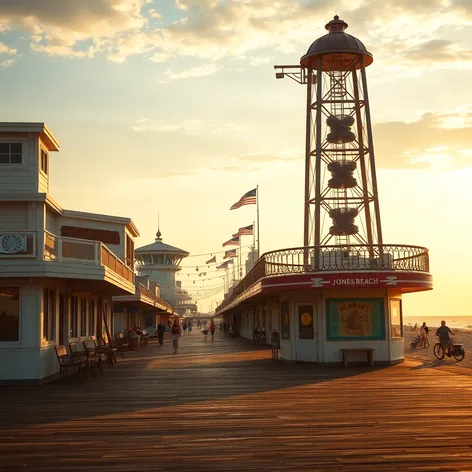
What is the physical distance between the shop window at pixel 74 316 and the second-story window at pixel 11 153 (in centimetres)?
555

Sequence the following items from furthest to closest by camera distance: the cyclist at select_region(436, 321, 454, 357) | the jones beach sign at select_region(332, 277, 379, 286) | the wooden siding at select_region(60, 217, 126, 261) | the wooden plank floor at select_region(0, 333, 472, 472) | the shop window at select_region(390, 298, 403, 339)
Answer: the wooden siding at select_region(60, 217, 126, 261) < the cyclist at select_region(436, 321, 454, 357) < the shop window at select_region(390, 298, 403, 339) < the jones beach sign at select_region(332, 277, 379, 286) < the wooden plank floor at select_region(0, 333, 472, 472)

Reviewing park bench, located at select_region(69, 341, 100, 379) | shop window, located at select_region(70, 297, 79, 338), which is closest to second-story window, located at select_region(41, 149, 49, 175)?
shop window, located at select_region(70, 297, 79, 338)

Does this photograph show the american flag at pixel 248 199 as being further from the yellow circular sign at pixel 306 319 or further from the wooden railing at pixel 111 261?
the yellow circular sign at pixel 306 319

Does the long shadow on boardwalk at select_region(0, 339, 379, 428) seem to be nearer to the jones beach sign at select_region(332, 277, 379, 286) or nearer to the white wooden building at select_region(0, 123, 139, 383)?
the white wooden building at select_region(0, 123, 139, 383)

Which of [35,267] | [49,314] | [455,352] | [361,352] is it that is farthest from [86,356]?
[455,352]

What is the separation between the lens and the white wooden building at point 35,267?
20297mm

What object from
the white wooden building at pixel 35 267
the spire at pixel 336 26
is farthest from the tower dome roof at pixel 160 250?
the white wooden building at pixel 35 267

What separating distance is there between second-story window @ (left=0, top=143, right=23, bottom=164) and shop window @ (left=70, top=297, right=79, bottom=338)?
555 cm

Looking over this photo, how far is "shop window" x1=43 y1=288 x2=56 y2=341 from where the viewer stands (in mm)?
21609

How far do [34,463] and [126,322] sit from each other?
4481cm

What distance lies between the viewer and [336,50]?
3359 cm

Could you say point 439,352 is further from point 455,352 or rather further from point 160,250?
point 160,250

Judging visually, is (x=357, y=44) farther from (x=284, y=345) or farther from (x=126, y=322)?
(x=126, y=322)

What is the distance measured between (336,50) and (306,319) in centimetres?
1330
